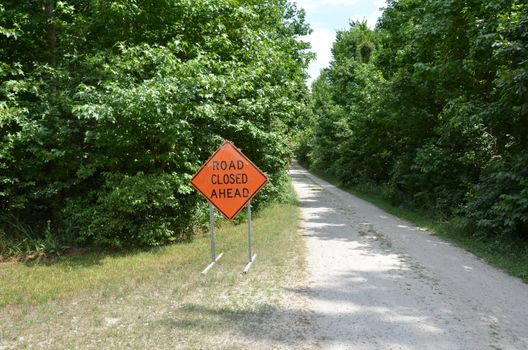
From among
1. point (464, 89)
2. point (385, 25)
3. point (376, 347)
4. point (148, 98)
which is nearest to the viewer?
point (376, 347)

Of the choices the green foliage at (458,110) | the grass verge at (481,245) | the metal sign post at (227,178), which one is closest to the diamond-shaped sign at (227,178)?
the metal sign post at (227,178)

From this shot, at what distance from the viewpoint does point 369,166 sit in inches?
1081

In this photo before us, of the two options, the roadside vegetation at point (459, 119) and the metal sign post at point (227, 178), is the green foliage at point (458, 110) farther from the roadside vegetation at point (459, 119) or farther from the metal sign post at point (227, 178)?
the metal sign post at point (227, 178)

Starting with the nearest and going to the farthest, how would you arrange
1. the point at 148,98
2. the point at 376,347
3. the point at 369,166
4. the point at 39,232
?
the point at 376,347
the point at 148,98
the point at 39,232
the point at 369,166

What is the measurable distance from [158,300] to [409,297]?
3787mm

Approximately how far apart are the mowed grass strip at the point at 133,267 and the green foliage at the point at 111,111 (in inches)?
34.2

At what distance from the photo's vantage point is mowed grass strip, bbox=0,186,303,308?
23.3 ft

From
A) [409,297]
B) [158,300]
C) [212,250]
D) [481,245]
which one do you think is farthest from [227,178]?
[481,245]

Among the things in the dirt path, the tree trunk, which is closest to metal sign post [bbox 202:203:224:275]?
the dirt path

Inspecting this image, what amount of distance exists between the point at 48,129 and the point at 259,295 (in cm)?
683

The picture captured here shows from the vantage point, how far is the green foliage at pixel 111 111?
9570mm

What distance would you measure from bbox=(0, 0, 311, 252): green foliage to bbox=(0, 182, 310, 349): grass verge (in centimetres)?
129

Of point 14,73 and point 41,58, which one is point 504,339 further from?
point 41,58

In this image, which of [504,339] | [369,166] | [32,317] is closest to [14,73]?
[32,317]
